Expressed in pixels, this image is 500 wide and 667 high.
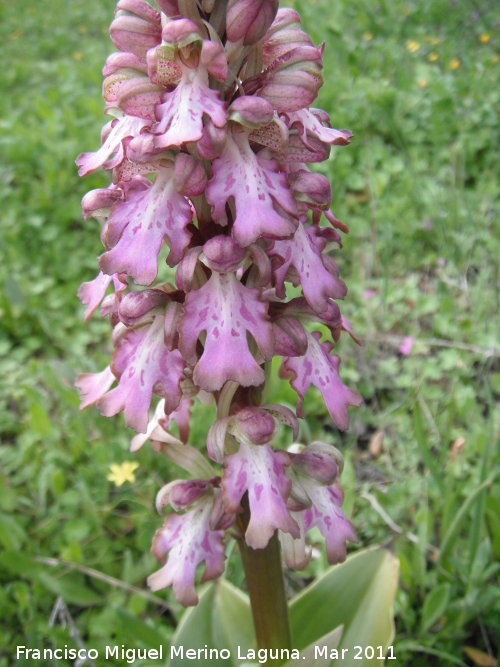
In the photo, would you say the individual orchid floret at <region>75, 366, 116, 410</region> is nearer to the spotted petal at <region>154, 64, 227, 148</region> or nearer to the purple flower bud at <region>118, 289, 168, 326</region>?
the purple flower bud at <region>118, 289, 168, 326</region>

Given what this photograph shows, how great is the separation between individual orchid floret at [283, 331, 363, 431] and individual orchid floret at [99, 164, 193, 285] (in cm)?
33

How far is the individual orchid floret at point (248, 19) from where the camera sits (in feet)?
2.86

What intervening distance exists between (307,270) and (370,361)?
5.23 ft

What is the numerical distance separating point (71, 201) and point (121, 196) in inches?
102

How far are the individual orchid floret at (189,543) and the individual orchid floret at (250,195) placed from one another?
55 cm

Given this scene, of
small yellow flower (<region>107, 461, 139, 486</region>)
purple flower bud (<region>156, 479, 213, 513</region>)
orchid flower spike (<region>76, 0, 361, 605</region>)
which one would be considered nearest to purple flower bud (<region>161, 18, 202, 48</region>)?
orchid flower spike (<region>76, 0, 361, 605</region>)

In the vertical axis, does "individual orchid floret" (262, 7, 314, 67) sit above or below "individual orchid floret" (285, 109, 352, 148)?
above

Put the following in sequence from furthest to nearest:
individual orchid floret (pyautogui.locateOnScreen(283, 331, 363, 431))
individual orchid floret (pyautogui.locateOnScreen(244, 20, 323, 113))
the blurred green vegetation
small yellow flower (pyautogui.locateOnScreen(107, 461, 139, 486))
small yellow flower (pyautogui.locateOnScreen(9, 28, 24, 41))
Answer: small yellow flower (pyautogui.locateOnScreen(9, 28, 24, 41)) < small yellow flower (pyautogui.locateOnScreen(107, 461, 139, 486)) < the blurred green vegetation < individual orchid floret (pyautogui.locateOnScreen(283, 331, 363, 431)) < individual orchid floret (pyautogui.locateOnScreen(244, 20, 323, 113))

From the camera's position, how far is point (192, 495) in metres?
1.16

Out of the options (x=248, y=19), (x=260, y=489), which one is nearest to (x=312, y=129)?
(x=248, y=19)

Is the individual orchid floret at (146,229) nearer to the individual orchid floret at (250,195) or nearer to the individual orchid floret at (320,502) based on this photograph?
the individual orchid floret at (250,195)

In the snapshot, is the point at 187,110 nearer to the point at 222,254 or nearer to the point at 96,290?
the point at 222,254

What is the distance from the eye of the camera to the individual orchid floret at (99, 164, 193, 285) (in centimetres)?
92

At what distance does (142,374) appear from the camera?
1.02 m
